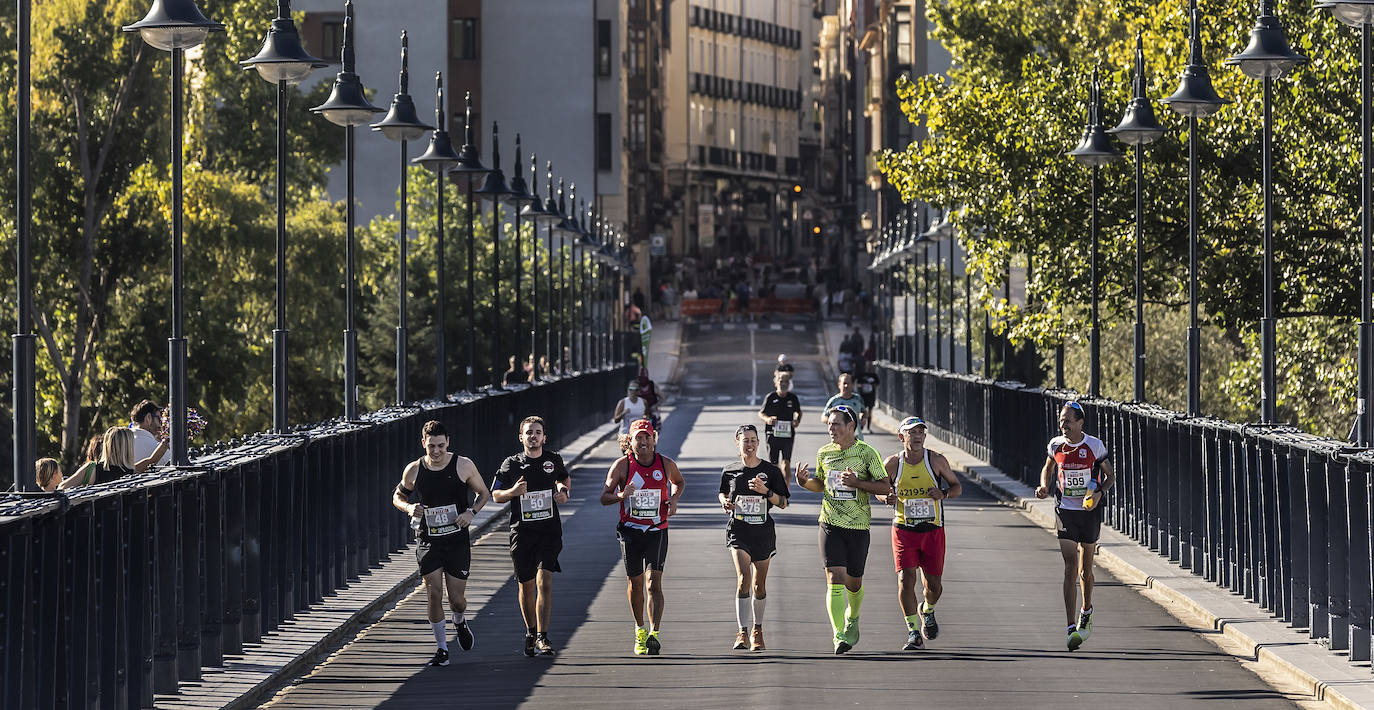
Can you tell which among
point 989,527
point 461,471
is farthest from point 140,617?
point 989,527

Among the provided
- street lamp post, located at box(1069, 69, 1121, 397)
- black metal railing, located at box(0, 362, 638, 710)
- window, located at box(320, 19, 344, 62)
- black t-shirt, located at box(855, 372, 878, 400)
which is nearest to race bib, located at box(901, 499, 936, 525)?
black metal railing, located at box(0, 362, 638, 710)

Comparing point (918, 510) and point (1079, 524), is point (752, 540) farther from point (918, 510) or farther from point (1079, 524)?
point (1079, 524)

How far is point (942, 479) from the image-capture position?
53.8 feet

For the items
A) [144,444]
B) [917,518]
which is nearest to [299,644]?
[144,444]

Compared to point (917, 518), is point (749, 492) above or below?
above

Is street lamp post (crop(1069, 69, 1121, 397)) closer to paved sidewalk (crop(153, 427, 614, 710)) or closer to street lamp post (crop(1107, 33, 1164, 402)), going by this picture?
street lamp post (crop(1107, 33, 1164, 402))

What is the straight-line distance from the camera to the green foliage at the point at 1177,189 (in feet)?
105

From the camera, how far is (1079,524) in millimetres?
16703

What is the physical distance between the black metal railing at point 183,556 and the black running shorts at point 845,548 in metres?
3.74

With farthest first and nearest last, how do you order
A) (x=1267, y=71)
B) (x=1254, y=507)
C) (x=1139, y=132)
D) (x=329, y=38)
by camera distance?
(x=329, y=38) < (x=1139, y=132) < (x=1267, y=71) < (x=1254, y=507)

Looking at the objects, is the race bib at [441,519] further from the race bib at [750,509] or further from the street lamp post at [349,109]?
the street lamp post at [349,109]

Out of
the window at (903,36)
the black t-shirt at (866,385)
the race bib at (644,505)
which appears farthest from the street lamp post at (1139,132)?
the window at (903,36)

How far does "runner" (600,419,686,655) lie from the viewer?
638 inches

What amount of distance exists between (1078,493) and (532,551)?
3.67 meters
